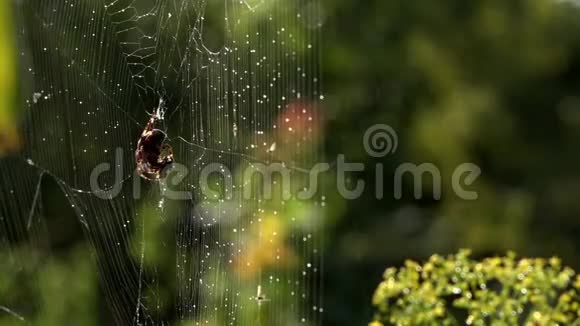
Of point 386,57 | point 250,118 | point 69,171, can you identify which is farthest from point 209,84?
point 386,57

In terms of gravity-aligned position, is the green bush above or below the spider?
below

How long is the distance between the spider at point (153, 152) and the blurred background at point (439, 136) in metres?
2.20

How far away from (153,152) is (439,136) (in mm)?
2736

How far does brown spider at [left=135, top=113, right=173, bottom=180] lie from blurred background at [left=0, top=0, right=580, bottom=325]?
2199mm

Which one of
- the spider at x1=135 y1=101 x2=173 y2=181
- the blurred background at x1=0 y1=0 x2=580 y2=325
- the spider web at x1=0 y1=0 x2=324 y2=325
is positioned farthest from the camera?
the blurred background at x1=0 y1=0 x2=580 y2=325

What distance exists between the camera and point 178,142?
98.2 inches

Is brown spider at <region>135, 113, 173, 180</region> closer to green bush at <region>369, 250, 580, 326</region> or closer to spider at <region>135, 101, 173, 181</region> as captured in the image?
spider at <region>135, 101, 173, 181</region>

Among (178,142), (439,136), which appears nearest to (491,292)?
(178,142)

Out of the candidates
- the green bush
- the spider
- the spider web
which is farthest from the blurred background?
the spider

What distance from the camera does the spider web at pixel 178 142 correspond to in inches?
97.3

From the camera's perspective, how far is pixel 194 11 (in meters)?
3.07

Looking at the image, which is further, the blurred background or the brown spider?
the blurred background

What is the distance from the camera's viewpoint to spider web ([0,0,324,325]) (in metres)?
2.47

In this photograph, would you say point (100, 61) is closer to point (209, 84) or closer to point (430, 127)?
point (209, 84)
